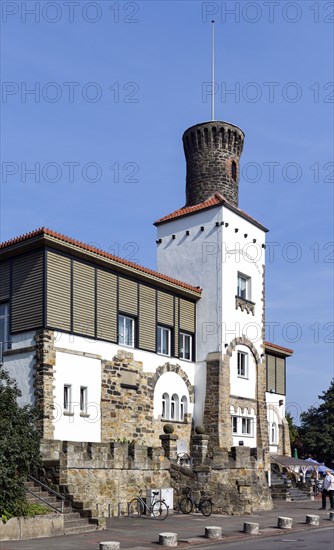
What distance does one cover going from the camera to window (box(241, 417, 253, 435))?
34500 mm

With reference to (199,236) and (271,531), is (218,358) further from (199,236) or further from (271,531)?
(271,531)

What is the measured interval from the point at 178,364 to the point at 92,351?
6115 millimetres

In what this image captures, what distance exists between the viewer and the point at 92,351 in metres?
27.7

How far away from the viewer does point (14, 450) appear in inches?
732

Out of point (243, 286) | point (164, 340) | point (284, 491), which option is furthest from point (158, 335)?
point (284, 491)

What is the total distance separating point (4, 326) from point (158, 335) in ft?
24.0

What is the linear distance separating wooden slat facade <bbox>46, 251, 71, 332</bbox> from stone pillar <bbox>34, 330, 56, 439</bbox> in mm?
662

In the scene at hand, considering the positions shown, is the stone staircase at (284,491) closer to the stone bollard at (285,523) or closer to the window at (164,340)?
the window at (164,340)

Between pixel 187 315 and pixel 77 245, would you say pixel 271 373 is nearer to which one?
pixel 187 315

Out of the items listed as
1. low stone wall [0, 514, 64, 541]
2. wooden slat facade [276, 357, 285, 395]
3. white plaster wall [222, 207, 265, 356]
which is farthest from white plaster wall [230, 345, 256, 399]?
low stone wall [0, 514, 64, 541]

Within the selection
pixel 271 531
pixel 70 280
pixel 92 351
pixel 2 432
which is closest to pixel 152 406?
pixel 92 351

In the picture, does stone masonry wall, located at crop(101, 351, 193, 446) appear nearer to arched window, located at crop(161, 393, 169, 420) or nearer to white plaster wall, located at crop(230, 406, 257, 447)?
arched window, located at crop(161, 393, 169, 420)

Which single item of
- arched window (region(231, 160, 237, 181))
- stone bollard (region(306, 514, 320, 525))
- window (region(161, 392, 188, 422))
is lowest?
stone bollard (region(306, 514, 320, 525))

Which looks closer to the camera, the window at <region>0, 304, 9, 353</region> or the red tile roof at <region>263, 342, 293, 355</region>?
the window at <region>0, 304, 9, 353</region>
